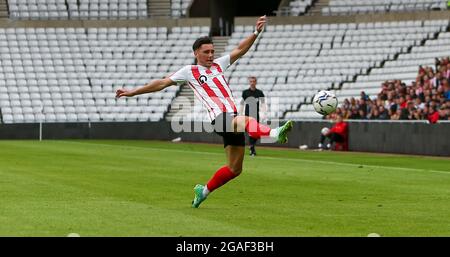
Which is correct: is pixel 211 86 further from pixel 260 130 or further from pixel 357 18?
pixel 357 18

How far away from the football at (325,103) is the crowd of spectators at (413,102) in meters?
13.4

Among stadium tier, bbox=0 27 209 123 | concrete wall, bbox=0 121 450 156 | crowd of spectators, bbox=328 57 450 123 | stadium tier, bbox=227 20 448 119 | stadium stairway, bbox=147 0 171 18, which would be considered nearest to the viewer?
concrete wall, bbox=0 121 450 156

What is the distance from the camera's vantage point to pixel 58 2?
55.9 meters

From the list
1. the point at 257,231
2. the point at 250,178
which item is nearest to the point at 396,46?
the point at 250,178

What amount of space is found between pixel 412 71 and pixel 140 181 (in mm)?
23508

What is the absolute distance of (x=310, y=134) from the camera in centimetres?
3816

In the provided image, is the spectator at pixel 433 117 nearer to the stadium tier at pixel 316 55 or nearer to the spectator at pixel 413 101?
the spectator at pixel 413 101

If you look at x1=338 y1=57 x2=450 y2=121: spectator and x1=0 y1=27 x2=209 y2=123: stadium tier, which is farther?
x1=0 y1=27 x2=209 y2=123: stadium tier

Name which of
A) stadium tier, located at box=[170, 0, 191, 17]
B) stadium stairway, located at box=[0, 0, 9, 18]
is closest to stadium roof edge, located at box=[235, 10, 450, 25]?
stadium tier, located at box=[170, 0, 191, 17]

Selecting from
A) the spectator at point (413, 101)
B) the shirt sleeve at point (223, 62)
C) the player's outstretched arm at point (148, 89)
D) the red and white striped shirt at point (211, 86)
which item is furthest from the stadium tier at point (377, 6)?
the player's outstretched arm at point (148, 89)

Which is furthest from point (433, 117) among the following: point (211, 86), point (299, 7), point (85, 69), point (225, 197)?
point (85, 69)

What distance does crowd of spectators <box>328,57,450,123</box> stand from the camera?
33.0 m

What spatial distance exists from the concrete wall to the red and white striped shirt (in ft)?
54.0

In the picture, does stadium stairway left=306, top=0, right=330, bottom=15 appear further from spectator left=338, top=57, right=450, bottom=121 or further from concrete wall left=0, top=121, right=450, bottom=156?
spectator left=338, top=57, right=450, bottom=121
